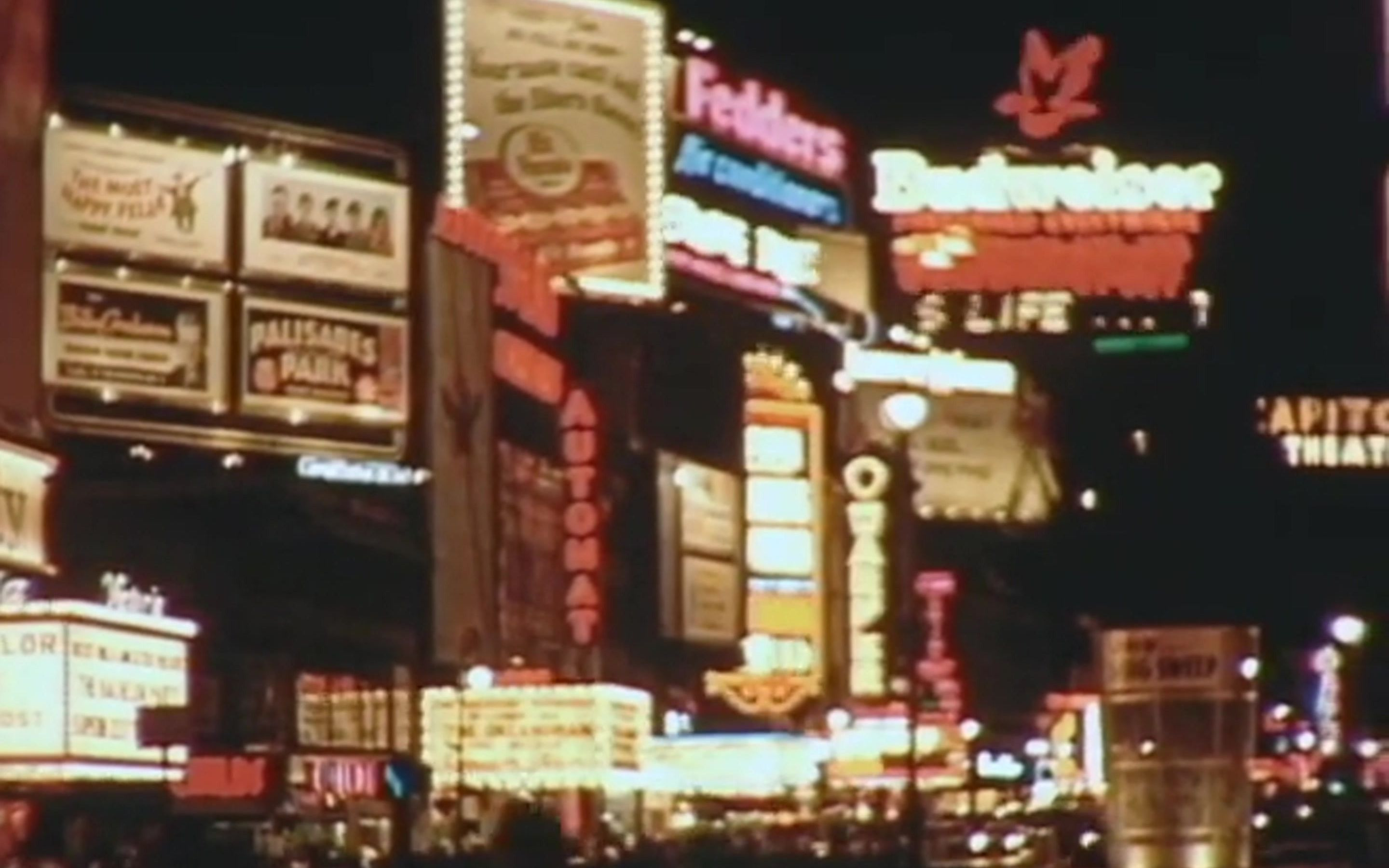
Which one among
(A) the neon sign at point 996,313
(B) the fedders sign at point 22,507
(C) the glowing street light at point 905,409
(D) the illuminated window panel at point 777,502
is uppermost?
(A) the neon sign at point 996,313

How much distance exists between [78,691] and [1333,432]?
234 feet

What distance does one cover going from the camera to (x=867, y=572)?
76.6 metres

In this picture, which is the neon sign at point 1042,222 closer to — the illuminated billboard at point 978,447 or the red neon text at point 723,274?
the illuminated billboard at point 978,447

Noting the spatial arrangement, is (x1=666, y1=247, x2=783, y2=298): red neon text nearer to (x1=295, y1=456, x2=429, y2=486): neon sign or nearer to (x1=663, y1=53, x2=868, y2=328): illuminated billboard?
(x1=663, y1=53, x2=868, y2=328): illuminated billboard

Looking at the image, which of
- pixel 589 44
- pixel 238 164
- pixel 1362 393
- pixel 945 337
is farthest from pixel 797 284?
pixel 1362 393

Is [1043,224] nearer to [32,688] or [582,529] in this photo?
[582,529]

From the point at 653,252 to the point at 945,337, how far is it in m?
31.6

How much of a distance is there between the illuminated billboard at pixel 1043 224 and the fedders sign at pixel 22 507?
185 ft

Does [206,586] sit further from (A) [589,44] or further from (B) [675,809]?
(B) [675,809]

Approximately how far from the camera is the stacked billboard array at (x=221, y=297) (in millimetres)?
41062

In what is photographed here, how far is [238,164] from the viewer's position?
→ 140ft

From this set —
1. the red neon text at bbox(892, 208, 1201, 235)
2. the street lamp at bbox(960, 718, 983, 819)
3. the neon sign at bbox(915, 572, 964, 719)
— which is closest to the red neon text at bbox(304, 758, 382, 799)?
the street lamp at bbox(960, 718, 983, 819)

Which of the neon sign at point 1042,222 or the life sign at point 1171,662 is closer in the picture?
the life sign at point 1171,662

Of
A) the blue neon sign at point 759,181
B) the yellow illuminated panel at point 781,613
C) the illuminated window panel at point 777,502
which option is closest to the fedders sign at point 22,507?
the blue neon sign at point 759,181
